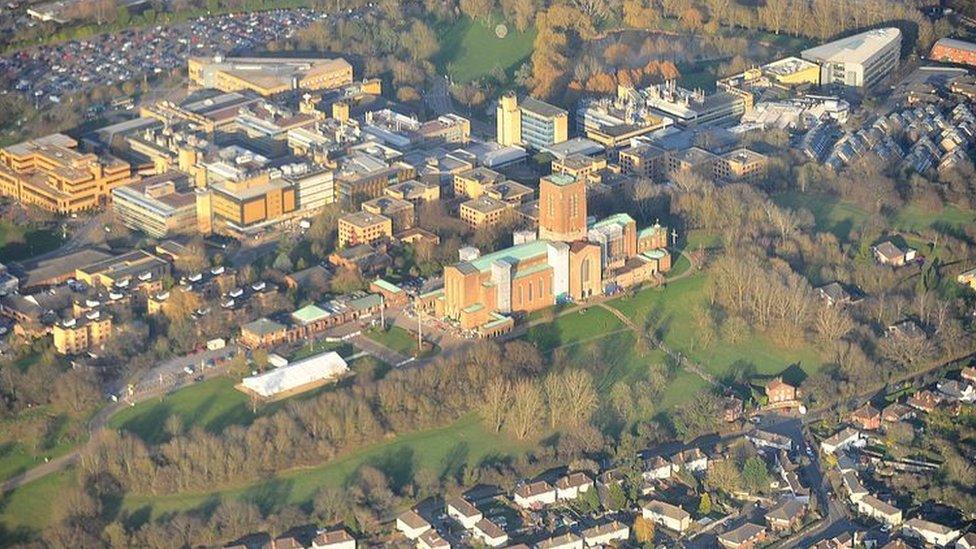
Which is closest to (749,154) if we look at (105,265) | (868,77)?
(868,77)

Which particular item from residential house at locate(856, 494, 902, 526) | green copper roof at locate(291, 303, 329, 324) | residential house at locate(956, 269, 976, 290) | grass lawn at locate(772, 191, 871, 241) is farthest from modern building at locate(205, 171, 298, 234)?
residential house at locate(856, 494, 902, 526)

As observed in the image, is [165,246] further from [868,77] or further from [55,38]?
[868,77]

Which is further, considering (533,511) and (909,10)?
(909,10)

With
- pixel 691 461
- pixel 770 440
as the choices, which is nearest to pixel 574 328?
pixel 770 440

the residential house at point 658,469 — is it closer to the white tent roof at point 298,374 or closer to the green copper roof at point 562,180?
the white tent roof at point 298,374

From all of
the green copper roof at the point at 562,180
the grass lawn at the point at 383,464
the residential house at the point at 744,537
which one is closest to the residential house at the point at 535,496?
the grass lawn at the point at 383,464

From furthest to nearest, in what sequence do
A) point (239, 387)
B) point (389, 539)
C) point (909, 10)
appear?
1. point (909, 10)
2. point (239, 387)
3. point (389, 539)

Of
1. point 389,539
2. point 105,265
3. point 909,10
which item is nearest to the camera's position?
point 389,539
